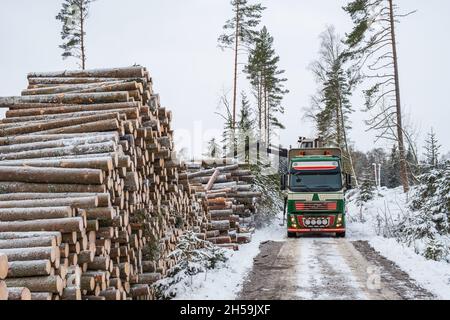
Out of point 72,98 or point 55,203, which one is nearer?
point 55,203

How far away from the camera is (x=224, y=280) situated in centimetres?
1012

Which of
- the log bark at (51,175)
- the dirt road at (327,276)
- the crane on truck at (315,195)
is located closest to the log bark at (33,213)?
the log bark at (51,175)

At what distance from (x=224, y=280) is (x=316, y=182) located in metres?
9.26

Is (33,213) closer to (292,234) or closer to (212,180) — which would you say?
(212,180)

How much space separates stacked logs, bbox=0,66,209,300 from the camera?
20.1 ft

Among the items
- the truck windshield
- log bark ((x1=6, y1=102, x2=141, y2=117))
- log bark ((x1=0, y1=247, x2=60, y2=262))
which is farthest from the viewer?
the truck windshield

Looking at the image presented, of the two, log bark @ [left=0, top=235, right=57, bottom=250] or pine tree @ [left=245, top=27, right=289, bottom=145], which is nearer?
log bark @ [left=0, top=235, right=57, bottom=250]

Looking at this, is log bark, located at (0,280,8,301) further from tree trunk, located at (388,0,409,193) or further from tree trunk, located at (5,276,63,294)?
tree trunk, located at (388,0,409,193)

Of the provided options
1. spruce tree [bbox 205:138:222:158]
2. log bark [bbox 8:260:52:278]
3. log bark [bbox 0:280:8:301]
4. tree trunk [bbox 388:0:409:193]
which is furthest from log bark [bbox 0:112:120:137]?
spruce tree [bbox 205:138:222:158]

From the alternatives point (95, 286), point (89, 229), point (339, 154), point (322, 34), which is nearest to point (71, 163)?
point (89, 229)

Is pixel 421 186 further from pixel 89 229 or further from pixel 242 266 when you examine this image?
pixel 89 229

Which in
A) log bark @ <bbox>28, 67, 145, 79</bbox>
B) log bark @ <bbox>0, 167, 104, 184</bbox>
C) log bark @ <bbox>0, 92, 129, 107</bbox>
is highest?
log bark @ <bbox>28, 67, 145, 79</bbox>

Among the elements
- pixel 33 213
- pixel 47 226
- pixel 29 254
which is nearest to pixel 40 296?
pixel 29 254

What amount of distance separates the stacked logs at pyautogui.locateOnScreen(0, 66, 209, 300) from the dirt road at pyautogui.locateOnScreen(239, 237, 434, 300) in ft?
7.27
